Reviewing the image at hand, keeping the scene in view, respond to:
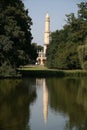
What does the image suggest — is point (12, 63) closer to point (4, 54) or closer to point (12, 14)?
point (4, 54)

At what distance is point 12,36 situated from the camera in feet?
159

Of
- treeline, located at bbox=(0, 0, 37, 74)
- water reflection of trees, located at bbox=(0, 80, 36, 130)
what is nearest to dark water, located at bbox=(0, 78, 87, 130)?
water reflection of trees, located at bbox=(0, 80, 36, 130)

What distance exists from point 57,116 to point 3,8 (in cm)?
3177

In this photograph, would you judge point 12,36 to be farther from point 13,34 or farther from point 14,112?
point 14,112

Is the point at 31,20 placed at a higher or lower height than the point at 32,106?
higher

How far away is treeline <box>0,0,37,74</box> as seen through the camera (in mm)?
47312

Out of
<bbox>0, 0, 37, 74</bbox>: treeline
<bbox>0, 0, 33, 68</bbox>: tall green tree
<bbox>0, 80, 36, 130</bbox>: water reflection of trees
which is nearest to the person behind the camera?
<bbox>0, 80, 36, 130</bbox>: water reflection of trees

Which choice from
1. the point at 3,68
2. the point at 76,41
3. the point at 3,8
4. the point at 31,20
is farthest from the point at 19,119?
the point at 76,41

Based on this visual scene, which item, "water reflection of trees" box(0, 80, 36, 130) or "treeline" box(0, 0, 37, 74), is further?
"treeline" box(0, 0, 37, 74)

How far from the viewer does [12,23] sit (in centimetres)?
4912

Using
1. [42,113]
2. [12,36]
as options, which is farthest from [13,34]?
[42,113]

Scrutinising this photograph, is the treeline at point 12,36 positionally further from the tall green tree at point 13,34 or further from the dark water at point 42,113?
the dark water at point 42,113

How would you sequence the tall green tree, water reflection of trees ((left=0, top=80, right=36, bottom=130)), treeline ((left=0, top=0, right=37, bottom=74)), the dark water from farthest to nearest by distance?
the tall green tree → treeline ((left=0, top=0, right=37, bottom=74)) → the dark water → water reflection of trees ((left=0, top=80, right=36, bottom=130))

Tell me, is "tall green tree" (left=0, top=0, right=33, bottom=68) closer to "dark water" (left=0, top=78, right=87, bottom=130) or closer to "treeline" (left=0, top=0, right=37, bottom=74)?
"treeline" (left=0, top=0, right=37, bottom=74)
